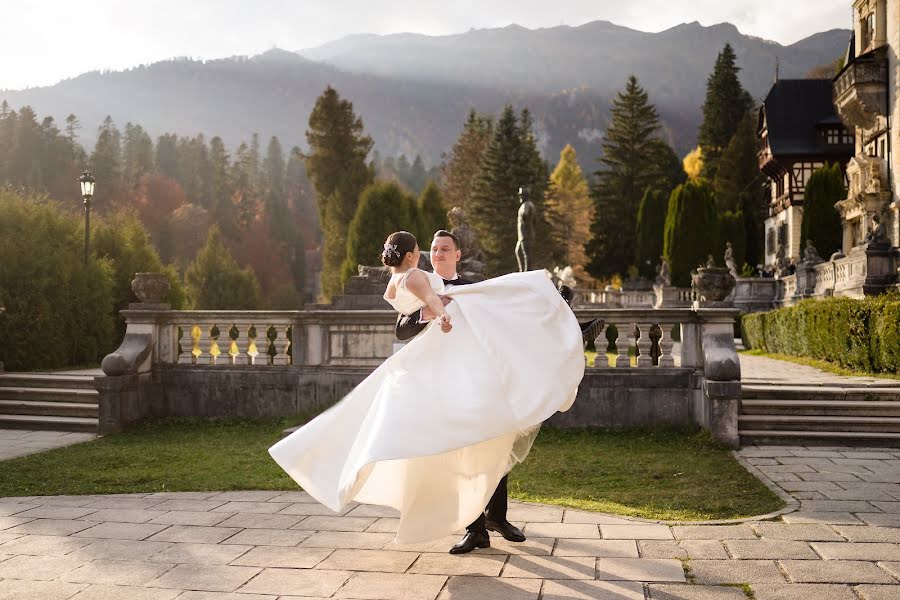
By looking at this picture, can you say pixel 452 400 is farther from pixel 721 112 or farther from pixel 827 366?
pixel 721 112

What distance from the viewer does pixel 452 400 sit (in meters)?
4.88

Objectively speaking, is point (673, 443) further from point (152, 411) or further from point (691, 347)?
point (152, 411)

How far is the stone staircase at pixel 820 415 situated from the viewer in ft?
33.4

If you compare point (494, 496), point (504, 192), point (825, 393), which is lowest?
point (494, 496)

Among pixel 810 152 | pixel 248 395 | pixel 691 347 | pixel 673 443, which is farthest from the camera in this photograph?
pixel 810 152


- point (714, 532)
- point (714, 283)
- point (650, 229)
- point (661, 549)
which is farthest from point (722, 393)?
point (650, 229)

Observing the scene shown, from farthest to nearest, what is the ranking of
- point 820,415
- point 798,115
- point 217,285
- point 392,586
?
point 798,115, point 217,285, point 820,415, point 392,586

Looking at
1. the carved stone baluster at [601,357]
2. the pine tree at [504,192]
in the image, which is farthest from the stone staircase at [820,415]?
the pine tree at [504,192]

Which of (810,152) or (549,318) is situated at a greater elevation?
(810,152)

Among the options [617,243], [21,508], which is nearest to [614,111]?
[617,243]

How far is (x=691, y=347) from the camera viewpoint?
36.5 feet

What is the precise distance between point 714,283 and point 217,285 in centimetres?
3290

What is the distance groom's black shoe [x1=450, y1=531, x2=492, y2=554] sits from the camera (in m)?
5.39

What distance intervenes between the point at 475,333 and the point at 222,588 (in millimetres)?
2201
